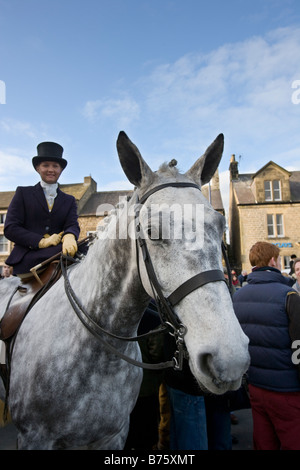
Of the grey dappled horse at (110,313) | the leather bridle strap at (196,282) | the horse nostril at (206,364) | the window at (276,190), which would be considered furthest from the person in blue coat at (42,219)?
the window at (276,190)

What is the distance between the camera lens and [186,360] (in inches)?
135

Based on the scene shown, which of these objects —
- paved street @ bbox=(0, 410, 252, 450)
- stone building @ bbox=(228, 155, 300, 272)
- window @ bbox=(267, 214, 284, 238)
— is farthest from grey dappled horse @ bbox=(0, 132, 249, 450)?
window @ bbox=(267, 214, 284, 238)

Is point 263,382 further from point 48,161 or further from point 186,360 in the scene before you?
point 48,161

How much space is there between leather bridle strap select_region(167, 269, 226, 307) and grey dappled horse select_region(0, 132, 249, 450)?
24 millimetres

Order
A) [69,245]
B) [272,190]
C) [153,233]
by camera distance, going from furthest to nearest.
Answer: [272,190] → [69,245] → [153,233]

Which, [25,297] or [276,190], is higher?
[276,190]

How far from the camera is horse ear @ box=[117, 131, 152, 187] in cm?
229

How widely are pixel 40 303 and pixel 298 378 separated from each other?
8.69ft

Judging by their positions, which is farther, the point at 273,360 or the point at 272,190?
the point at 272,190

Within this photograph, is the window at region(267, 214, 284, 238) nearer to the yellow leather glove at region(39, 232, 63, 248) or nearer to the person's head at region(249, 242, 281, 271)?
the person's head at region(249, 242, 281, 271)

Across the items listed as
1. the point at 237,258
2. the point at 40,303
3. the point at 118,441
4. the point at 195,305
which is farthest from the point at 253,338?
the point at 237,258

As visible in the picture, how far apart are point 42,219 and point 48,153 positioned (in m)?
0.88

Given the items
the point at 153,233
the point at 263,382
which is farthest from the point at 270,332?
the point at 153,233

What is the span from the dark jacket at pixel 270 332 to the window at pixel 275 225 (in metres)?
26.2
